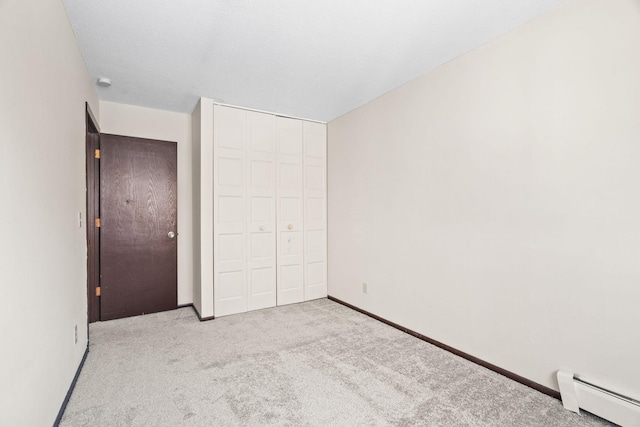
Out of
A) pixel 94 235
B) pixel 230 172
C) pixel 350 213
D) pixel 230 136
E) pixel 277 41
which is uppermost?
pixel 277 41

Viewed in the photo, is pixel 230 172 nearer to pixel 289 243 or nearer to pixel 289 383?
pixel 289 243

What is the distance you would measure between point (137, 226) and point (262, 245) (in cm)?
152

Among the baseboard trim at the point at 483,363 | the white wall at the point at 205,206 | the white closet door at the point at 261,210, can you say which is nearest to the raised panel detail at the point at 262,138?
the white closet door at the point at 261,210

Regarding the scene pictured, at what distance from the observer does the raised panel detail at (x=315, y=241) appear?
437 centimetres

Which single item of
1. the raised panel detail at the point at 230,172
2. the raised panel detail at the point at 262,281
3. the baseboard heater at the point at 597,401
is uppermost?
the raised panel detail at the point at 230,172

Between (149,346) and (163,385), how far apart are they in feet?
2.59

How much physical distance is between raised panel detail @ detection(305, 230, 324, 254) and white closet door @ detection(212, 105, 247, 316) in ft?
3.05

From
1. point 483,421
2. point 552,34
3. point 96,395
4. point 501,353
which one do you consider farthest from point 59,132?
point 501,353

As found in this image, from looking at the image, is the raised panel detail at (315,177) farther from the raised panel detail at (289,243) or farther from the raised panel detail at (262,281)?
the raised panel detail at (262,281)

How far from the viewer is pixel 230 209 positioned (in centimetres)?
378

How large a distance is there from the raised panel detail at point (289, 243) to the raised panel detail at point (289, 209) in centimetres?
20

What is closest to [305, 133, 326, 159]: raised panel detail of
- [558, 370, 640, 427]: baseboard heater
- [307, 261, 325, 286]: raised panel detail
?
[307, 261, 325, 286]: raised panel detail

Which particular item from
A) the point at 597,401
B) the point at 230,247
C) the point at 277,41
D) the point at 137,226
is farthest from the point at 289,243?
the point at 597,401

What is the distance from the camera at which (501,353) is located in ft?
7.78
